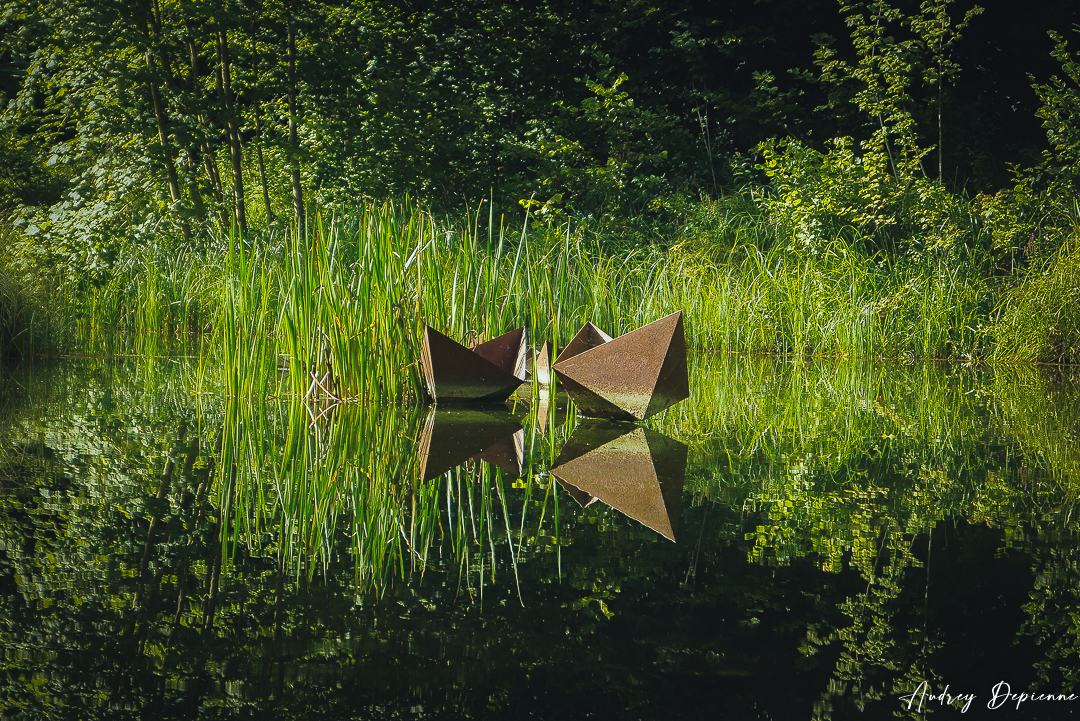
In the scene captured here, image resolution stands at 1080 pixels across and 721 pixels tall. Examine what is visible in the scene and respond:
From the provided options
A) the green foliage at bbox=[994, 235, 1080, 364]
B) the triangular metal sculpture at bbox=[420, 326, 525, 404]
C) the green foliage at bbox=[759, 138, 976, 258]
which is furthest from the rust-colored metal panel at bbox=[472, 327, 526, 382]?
the green foliage at bbox=[759, 138, 976, 258]

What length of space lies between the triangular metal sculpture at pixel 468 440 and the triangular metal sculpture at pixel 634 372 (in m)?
0.31

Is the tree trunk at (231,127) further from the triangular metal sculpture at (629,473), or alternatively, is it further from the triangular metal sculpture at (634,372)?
the triangular metal sculpture at (629,473)

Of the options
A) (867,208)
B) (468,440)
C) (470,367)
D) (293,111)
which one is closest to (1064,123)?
(867,208)

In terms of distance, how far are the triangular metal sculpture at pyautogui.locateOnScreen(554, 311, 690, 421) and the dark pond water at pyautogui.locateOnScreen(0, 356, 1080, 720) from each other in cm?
46

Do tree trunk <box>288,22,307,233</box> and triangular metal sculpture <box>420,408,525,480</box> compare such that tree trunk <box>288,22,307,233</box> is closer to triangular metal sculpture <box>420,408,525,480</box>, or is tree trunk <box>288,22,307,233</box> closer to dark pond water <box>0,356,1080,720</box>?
triangular metal sculpture <box>420,408,525,480</box>

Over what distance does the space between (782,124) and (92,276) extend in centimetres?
785

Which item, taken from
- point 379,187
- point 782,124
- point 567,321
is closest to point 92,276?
point 379,187

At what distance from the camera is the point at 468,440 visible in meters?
2.37

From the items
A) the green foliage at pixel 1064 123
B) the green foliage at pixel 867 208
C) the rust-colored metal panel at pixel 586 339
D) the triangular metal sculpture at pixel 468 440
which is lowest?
the triangular metal sculpture at pixel 468 440

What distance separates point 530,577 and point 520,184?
344 inches

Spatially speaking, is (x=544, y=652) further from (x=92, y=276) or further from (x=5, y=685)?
(x=92, y=276)

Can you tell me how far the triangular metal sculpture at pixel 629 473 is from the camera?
152cm

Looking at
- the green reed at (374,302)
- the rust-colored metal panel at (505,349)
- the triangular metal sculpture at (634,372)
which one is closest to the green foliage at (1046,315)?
the green reed at (374,302)

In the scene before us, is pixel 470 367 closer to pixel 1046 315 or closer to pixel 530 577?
pixel 530 577
